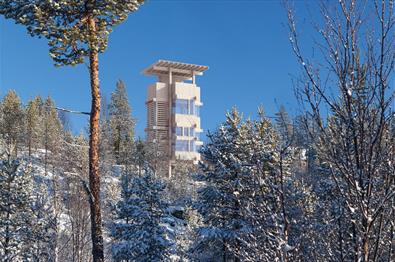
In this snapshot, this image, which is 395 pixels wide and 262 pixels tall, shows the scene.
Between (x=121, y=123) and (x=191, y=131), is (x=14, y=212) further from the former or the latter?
(x=121, y=123)

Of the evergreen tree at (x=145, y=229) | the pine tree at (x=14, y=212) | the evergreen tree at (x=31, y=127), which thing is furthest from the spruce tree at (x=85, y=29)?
the evergreen tree at (x=31, y=127)

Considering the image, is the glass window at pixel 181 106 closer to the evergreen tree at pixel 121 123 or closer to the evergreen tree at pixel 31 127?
the evergreen tree at pixel 121 123

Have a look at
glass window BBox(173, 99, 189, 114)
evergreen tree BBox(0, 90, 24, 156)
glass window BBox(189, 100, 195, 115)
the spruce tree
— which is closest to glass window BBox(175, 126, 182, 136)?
glass window BBox(173, 99, 189, 114)

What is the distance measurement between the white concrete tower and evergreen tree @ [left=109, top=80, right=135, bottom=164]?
4.35 m

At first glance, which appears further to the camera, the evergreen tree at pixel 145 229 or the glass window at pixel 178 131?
the glass window at pixel 178 131

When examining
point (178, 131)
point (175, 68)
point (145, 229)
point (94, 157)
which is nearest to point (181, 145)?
point (178, 131)

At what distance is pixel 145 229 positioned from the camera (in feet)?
68.3

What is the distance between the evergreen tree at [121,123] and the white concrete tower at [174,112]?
4.35 m

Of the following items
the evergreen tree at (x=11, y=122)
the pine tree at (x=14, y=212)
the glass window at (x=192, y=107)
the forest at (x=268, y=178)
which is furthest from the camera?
the glass window at (x=192, y=107)

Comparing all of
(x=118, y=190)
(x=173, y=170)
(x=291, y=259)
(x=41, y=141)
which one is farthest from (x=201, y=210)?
(x=41, y=141)

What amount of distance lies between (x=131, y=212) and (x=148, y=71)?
139 feet

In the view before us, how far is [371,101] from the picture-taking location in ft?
11.6

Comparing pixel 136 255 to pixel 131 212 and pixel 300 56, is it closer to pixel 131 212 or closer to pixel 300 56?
pixel 131 212

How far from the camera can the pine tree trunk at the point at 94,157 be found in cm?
958
